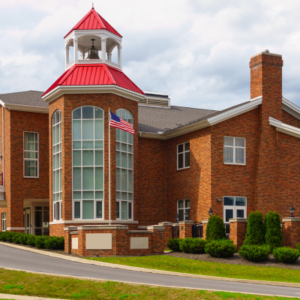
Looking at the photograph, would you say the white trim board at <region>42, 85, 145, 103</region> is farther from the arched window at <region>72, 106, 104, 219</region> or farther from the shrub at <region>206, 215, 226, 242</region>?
the shrub at <region>206, 215, 226, 242</region>

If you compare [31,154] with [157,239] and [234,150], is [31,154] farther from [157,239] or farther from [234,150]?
[234,150]

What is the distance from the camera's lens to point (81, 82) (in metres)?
29.2

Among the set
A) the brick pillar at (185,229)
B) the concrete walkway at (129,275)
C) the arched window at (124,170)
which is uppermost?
the arched window at (124,170)

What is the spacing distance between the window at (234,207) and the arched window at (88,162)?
7.24 metres

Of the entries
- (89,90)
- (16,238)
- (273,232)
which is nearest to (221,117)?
(89,90)

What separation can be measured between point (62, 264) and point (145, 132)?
→ 1362cm

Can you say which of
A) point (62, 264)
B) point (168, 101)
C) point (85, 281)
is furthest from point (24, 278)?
point (168, 101)

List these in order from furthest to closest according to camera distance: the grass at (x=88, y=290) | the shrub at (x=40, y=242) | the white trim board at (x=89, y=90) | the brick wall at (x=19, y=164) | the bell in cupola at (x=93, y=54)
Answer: the bell in cupola at (x=93, y=54) < the brick wall at (x=19, y=164) < the white trim board at (x=89, y=90) < the shrub at (x=40, y=242) < the grass at (x=88, y=290)

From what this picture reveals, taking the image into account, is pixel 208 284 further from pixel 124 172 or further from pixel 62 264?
pixel 124 172

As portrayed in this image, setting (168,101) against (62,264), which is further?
(168,101)

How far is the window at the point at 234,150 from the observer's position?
3002 cm

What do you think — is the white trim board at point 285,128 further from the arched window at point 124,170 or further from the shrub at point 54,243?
the shrub at point 54,243

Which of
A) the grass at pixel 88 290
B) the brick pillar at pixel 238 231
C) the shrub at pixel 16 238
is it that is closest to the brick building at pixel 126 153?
the shrub at pixel 16 238

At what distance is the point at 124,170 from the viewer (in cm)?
3019
